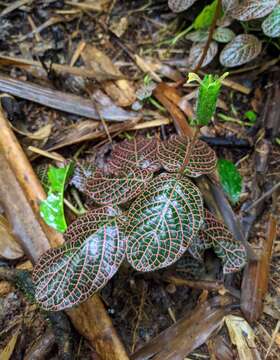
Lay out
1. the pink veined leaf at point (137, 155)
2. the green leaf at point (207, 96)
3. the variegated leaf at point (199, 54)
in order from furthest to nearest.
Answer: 1. the variegated leaf at point (199, 54)
2. the pink veined leaf at point (137, 155)
3. the green leaf at point (207, 96)

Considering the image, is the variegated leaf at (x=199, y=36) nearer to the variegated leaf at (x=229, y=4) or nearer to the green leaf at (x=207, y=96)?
the variegated leaf at (x=229, y=4)

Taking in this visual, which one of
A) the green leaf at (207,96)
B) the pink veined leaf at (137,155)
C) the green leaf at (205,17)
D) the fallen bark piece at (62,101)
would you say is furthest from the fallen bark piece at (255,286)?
the green leaf at (205,17)

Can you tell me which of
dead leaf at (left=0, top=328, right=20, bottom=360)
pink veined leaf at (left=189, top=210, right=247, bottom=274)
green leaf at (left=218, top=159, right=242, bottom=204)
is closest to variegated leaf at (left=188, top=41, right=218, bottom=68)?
green leaf at (left=218, top=159, right=242, bottom=204)

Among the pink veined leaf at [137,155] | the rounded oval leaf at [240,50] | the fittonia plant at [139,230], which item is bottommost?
the fittonia plant at [139,230]

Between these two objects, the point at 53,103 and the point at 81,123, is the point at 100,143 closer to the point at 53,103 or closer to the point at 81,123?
the point at 81,123

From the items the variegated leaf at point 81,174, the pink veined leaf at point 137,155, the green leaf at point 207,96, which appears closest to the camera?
the green leaf at point 207,96

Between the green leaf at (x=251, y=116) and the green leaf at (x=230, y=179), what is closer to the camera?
the green leaf at (x=230, y=179)

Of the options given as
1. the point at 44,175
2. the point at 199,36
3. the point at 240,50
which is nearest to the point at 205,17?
the point at 199,36

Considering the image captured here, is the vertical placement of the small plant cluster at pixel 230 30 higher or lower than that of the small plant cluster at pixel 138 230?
higher
